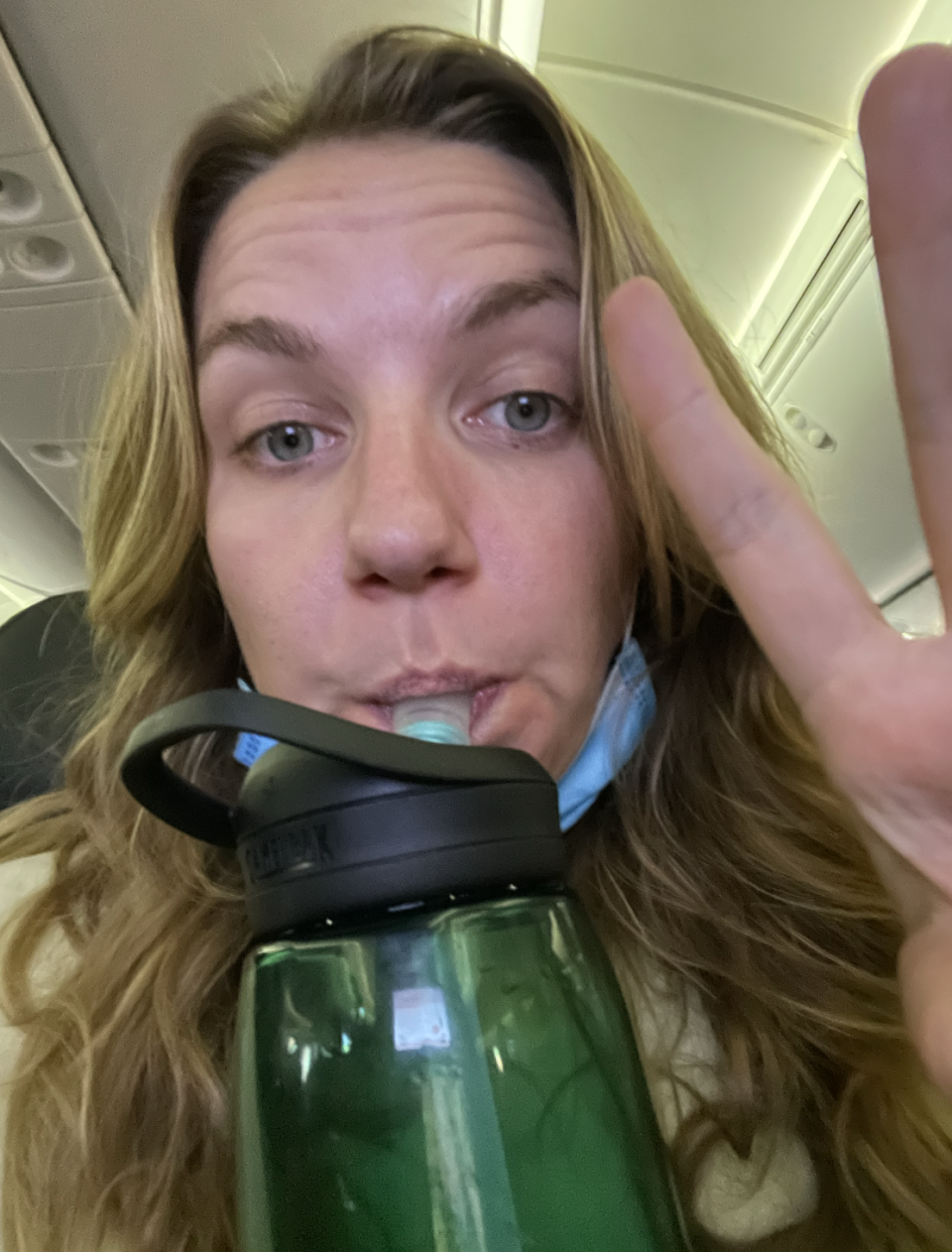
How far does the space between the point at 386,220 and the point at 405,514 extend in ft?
0.86

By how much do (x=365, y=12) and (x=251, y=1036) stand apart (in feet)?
4.54

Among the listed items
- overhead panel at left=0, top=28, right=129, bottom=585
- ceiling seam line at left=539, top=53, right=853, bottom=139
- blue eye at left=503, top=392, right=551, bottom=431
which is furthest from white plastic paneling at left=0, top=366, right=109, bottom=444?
blue eye at left=503, top=392, right=551, bottom=431

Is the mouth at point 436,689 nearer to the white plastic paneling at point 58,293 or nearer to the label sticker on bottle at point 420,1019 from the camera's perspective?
the label sticker on bottle at point 420,1019

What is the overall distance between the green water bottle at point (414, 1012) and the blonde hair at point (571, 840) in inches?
7.8

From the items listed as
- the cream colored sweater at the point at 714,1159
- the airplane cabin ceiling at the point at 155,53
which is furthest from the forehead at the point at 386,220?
the airplane cabin ceiling at the point at 155,53

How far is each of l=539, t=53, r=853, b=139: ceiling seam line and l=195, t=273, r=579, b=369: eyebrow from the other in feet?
3.28

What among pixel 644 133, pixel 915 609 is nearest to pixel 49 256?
pixel 644 133

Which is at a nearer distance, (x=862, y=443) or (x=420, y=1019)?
(x=420, y=1019)

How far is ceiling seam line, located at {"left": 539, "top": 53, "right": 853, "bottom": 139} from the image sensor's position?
137cm

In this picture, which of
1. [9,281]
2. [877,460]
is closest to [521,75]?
[9,281]

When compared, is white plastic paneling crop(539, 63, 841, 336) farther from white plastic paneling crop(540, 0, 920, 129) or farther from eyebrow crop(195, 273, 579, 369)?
eyebrow crop(195, 273, 579, 369)

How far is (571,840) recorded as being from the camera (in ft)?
2.19

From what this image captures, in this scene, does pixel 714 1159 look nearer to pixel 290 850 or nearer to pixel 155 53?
pixel 290 850

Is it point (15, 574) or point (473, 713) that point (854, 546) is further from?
point (15, 574)
